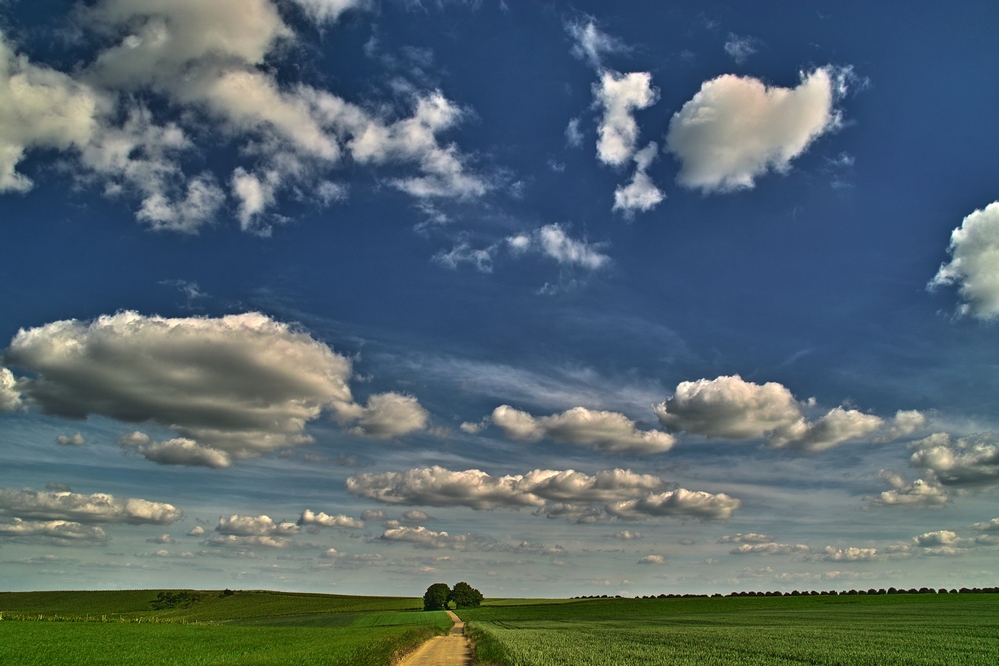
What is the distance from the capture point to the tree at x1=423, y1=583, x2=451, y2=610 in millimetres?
171625

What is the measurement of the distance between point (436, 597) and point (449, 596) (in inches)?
182

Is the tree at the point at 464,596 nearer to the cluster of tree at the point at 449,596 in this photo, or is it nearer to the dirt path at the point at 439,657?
the cluster of tree at the point at 449,596

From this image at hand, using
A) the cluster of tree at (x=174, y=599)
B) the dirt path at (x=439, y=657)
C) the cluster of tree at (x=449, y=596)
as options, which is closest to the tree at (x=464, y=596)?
the cluster of tree at (x=449, y=596)

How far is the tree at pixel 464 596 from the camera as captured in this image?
176m

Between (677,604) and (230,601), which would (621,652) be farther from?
(230,601)

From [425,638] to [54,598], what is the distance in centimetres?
18394

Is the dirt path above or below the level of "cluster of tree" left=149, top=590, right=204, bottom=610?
above

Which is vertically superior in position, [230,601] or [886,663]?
[886,663]

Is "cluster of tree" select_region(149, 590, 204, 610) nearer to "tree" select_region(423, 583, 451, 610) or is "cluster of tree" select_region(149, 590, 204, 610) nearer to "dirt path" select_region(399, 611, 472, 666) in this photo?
"tree" select_region(423, 583, 451, 610)

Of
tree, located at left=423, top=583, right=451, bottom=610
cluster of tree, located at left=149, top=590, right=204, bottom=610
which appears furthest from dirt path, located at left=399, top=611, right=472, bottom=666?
cluster of tree, located at left=149, top=590, right=204, bottom=610

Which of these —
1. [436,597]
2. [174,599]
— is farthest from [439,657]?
[174,599]

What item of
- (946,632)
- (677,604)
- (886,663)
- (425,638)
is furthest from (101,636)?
(677,604)

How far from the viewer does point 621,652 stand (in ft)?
120

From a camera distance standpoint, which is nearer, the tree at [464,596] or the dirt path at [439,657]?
the dirt path at [439,657]
